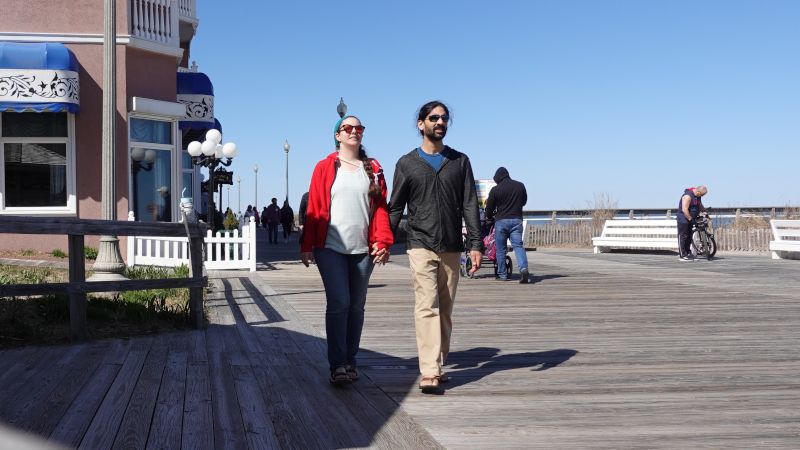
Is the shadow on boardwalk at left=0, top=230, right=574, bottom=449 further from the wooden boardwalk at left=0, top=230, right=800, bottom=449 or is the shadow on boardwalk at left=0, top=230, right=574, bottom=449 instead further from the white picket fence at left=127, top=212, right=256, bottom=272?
the white picket fence at left=127, top=212, right=256, bottom=272

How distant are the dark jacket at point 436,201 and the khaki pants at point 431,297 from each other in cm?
9

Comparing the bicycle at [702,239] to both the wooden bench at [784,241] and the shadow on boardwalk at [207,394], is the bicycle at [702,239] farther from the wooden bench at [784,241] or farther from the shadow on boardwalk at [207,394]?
the shadow on boardwalk at [207,394]

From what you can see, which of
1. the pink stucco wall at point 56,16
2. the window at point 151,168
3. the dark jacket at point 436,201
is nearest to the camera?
the dark jacket at point 436,201

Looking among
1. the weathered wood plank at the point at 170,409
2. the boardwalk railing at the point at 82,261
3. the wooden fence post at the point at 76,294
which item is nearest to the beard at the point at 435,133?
the weathered wood plank at the point at 170,409

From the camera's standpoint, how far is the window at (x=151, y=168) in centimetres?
1809

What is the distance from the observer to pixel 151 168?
18.4 m

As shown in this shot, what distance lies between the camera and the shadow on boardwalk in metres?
4.45

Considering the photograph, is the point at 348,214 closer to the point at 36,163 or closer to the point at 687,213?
the point at 36,163

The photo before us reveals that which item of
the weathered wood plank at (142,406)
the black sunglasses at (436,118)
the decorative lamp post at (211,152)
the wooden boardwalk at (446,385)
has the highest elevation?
the decorative lamp post at (211,152)

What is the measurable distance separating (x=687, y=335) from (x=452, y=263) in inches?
138

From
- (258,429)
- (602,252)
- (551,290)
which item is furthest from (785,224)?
(258,429)

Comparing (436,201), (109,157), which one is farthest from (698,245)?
(436,201)

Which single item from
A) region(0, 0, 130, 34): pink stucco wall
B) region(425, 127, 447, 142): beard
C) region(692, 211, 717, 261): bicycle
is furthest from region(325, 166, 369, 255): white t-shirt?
region(692, 211, 717, 261): bicycle

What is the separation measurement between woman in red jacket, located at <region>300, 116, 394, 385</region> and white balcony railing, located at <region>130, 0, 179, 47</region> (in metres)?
13.3
